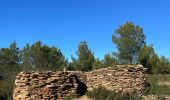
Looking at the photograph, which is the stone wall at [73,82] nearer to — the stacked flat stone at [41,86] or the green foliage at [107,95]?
the stacked flat stone at [41,86]

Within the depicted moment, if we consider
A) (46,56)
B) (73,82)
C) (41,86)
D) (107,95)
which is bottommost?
(107,95)

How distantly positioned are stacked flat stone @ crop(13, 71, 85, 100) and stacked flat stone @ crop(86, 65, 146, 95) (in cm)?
223

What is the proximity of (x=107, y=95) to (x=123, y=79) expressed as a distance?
54.8 inches

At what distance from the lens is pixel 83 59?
4816 centimetres

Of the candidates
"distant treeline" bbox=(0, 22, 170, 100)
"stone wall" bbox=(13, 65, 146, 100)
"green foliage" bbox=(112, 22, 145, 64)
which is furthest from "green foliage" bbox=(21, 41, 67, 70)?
"stone wall" bbox=(13, 65, 146, 100)

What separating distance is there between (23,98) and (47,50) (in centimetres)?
2863

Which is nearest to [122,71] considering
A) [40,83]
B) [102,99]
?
[102,99]

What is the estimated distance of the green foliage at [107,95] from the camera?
792 inches

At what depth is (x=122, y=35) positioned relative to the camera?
4744 cm

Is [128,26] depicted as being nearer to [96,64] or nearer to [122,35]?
[122,35]

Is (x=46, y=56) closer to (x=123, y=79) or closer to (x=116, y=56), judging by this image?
(x=116, y=56)

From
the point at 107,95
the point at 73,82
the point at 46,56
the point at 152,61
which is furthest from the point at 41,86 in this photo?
the point at 46,56

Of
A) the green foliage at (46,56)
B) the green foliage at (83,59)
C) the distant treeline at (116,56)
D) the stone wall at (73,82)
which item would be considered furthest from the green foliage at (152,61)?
the stone wall at (73,82)

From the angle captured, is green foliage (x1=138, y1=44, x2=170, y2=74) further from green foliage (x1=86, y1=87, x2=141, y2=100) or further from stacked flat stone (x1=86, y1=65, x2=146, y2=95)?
green foliage (x1=86, y1=87, x2=141, y2=100)
